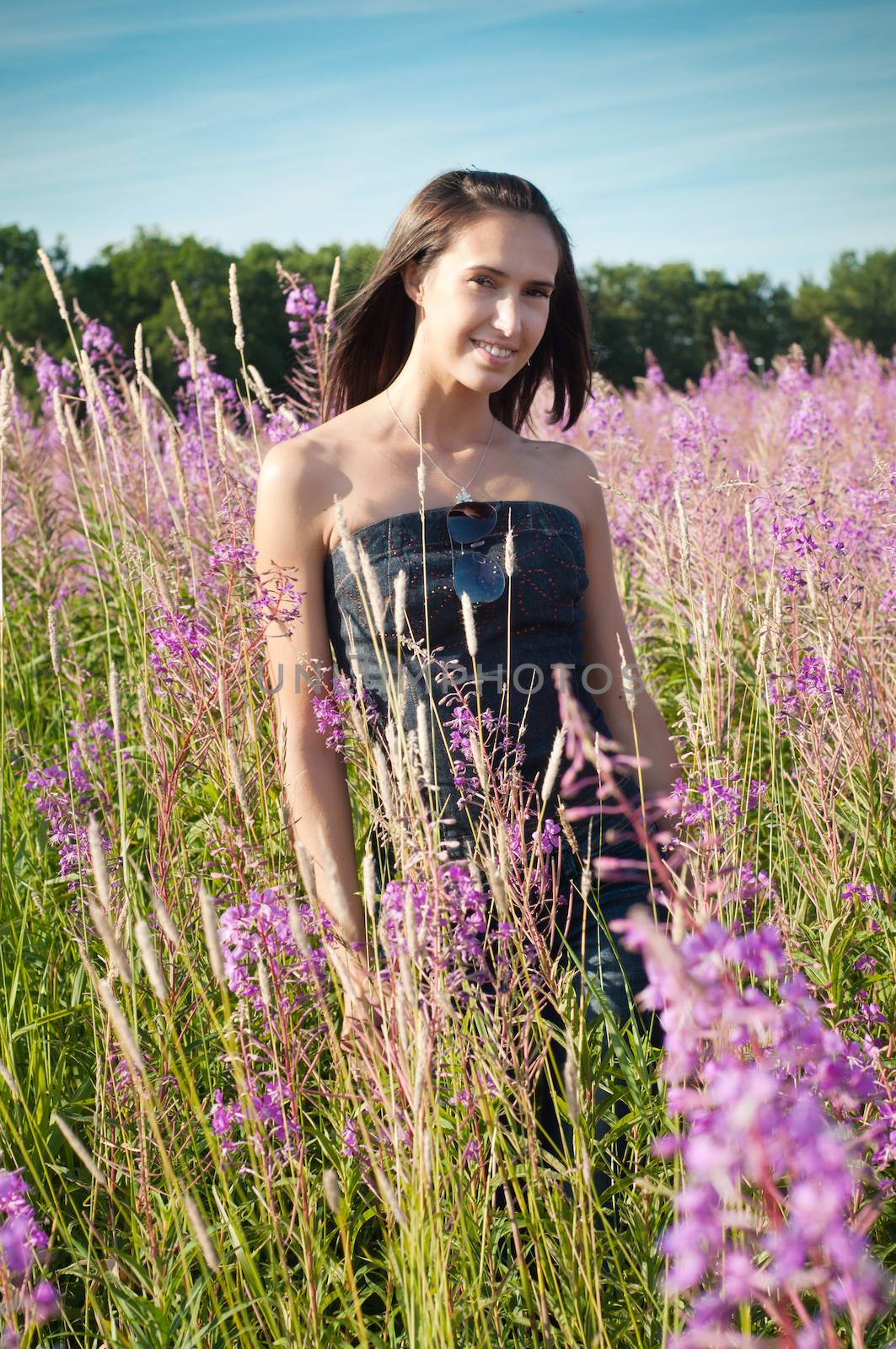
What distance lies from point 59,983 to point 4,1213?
100cm

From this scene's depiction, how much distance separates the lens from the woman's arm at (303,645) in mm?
2301

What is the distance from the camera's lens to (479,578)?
2543 millimetres

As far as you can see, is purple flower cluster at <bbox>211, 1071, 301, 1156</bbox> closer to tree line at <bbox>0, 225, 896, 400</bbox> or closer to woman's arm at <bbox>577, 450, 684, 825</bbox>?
woman's arm at <bbox>577, 450, 684, 825</bbox>

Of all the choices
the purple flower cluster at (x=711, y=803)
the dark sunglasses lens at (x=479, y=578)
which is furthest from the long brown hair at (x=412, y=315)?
the purple flower cluster at (x=711, y=803)

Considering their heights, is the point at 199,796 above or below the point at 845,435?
below

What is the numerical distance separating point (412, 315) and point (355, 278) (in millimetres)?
29743

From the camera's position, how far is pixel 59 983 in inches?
89.5

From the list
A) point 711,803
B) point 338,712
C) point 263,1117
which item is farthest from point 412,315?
point 263,1117

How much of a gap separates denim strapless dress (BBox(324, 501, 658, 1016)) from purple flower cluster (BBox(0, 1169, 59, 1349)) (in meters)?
1.27

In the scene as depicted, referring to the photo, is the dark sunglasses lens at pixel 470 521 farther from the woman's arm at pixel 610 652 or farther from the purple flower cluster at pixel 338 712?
the purple flower cluster at pixel 338 712

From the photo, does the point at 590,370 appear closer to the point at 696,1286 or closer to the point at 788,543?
the point at 788,543

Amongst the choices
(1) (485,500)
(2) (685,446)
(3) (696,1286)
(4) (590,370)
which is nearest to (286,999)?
(3) (696,1286)

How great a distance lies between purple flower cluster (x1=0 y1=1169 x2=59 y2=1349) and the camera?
885mm

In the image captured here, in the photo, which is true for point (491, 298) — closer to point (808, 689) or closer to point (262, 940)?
point (808, 689)
